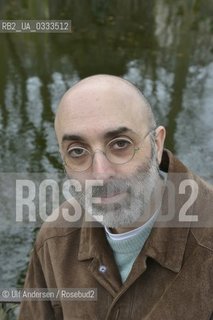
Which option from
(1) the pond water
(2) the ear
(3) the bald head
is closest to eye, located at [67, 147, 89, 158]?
(3) the bald head

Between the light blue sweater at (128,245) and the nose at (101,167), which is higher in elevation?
the nose at (101,167)

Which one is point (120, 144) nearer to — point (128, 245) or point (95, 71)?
point (128, 245)

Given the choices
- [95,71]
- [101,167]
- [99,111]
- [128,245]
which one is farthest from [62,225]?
[95,71]

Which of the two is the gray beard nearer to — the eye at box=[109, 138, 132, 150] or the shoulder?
the eye at box=[109, 138, 132, 150]

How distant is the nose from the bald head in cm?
13

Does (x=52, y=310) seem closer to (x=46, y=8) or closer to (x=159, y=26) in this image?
(x=159, y=26)

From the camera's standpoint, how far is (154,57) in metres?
8.07

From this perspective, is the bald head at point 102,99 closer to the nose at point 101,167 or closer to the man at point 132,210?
the man at point 132,210

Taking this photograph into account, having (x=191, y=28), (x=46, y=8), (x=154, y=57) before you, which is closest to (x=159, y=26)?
(x=191, y=28)

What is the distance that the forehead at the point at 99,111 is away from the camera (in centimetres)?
154

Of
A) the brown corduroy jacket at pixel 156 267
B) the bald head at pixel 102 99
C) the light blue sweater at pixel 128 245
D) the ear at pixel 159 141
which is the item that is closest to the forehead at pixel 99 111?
the bald head at pixel 102 99

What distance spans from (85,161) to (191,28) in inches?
322

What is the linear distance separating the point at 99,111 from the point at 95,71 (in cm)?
634

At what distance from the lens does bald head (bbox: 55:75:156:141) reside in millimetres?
1554
